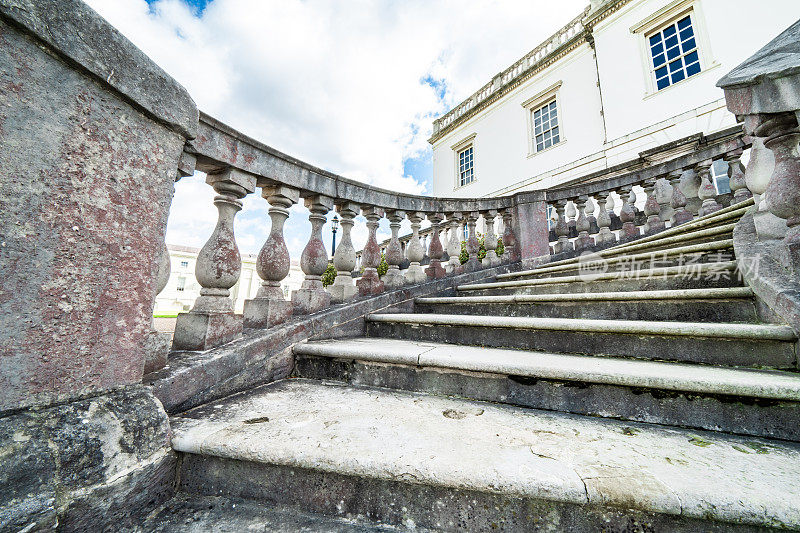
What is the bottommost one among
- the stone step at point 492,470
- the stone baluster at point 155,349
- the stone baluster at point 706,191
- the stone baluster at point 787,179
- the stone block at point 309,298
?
the stone step at point 492,470

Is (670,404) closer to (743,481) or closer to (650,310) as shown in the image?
(743,481)

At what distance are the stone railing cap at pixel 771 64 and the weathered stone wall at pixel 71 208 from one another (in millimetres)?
2748

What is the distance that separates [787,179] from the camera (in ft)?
5.82

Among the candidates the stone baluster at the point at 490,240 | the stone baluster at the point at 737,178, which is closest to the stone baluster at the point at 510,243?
the stone baluster at the point at 490,240

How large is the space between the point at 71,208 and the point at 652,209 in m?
5.85

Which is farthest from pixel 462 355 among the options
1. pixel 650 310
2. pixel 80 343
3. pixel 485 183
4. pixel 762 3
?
pixel 485 183

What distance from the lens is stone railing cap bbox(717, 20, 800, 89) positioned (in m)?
1.56

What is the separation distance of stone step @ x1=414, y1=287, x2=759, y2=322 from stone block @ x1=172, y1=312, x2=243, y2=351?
2.02 metres

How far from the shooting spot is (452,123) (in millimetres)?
15859

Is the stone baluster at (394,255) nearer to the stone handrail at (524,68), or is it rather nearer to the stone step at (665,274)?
the stone step at (665,274)

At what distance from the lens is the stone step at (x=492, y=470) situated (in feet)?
2.76

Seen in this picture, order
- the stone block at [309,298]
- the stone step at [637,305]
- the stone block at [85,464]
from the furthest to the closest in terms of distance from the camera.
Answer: the stone block at [309,298] < the stone step at [637,305] < the stone block at [85,464]

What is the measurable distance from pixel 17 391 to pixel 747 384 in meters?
2.48

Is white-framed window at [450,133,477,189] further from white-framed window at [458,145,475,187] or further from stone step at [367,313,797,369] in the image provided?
stone step at [367,313,797,369]
